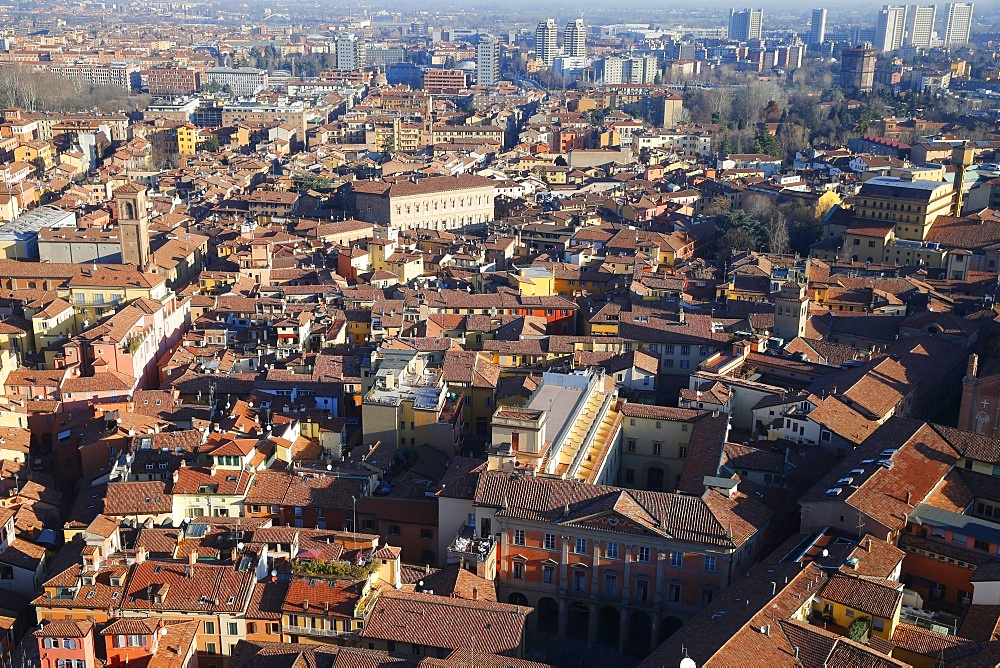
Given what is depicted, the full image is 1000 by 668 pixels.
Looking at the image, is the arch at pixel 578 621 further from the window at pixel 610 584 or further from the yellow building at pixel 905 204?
the yellow building at pixel 905 204

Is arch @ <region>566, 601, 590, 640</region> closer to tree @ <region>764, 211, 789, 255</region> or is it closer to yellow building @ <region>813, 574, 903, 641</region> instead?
yellow building @ <region>813, 574, 903, 641</region>

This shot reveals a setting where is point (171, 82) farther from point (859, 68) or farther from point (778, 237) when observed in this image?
point (778, 237)

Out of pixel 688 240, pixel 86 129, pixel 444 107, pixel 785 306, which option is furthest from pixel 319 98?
pixel 785 306

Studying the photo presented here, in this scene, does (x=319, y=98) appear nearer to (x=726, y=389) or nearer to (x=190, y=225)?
(x=190, y=225)

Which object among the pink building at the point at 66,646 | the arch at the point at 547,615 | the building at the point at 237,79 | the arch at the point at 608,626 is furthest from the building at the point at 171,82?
the arch at the point at 608,626

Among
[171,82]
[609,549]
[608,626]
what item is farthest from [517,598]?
[171,82]
